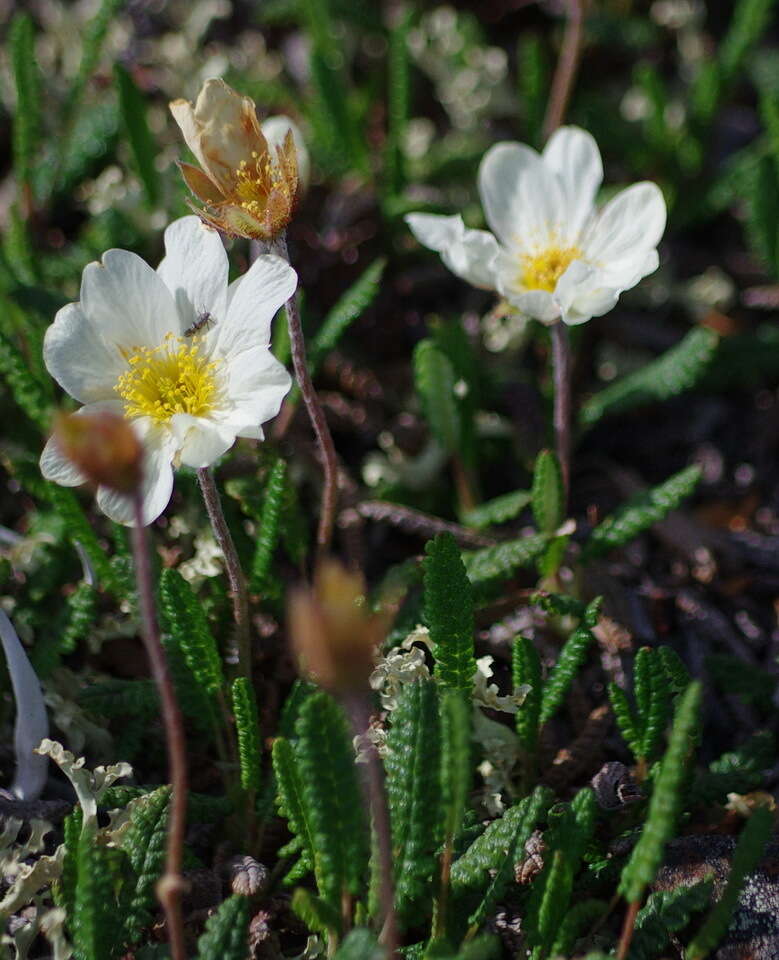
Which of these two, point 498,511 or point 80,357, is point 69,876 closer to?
point 80,357

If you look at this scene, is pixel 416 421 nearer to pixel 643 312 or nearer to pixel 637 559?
pixel 637 559

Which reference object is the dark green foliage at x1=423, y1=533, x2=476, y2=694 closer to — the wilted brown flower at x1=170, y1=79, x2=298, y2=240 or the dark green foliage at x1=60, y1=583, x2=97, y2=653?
the wilted brown flower at x1=170, y1=79, x2=298, y2=240

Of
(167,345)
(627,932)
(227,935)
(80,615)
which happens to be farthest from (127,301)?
(627,932)

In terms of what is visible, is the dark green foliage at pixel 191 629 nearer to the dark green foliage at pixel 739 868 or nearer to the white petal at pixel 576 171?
the dark green foliage at pixel 739 868

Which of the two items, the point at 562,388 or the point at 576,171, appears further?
the point at 576,171

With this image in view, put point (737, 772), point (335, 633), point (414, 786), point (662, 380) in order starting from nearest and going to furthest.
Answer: point (335, 633)
point (414, 786)
point (737, 772)
point (662, 380)

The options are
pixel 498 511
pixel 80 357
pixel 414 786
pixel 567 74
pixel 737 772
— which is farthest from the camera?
pixel 567 74
